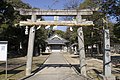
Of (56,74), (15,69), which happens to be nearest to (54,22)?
(56,74)

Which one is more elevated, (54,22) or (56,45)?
(56,45)

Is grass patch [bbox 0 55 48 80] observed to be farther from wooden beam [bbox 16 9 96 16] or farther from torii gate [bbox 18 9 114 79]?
wooden beam [bbox 16 9 96 16]

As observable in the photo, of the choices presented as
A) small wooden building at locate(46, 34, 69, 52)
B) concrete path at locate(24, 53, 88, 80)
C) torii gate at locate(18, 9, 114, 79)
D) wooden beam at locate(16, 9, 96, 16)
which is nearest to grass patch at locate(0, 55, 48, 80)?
concrete path at locate(24, 53, 88, 80)

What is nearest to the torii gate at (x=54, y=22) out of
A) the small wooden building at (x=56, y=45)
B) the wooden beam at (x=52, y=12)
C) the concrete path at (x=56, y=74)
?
the wooden beam at (x=52, y=12)

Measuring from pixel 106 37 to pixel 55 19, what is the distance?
18.2 feet

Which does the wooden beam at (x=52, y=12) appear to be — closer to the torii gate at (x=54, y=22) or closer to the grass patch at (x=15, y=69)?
the torii gate at (x=54, y=22)

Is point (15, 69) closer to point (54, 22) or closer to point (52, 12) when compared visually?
point (54, 22)

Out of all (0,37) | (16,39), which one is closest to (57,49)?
(16,39)

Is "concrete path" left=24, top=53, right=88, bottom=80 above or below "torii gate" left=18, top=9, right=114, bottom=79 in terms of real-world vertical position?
below

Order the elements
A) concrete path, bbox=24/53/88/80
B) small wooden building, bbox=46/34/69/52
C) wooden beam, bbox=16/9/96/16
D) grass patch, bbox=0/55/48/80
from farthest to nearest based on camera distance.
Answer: small wooden building, bbox=46/34/69/52
wooden beam, bbox=16/9/96/16
grass patch, bbox=0/55/48/80
concrete path, bbox=24/53/88/80

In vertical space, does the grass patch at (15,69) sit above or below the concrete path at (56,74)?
above

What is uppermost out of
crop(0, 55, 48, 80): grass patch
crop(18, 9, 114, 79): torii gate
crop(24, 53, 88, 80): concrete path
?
crop(18, 9, 114, 79): torii gate

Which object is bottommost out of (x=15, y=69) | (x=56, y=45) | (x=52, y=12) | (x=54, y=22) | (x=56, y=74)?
(x=56, y=74)

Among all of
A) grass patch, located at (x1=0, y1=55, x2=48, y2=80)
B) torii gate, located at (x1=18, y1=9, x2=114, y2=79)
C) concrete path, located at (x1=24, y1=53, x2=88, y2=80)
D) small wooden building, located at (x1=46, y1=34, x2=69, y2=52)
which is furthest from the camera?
small wooden building, located at (x1=46, y1=34, x2=69, y2=52)
